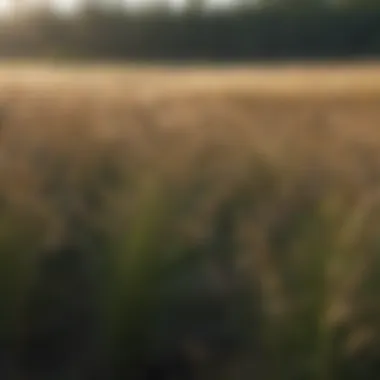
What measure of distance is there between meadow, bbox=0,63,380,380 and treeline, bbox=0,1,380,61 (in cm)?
700

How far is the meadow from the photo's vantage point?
3.13 m

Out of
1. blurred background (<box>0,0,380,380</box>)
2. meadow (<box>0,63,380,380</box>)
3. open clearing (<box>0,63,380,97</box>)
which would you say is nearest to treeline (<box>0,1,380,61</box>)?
open clearing (<box>0,63,380,97</box>)

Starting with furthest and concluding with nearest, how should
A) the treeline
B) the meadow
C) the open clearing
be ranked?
the treeline
the open clearing
the meadow

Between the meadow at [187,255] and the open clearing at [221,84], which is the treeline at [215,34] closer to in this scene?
the open clearing at [221,84]

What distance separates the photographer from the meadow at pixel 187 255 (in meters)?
3.13

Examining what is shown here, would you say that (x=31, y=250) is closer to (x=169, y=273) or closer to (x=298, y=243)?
(x=169, y=273)

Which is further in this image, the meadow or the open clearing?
the open clearing

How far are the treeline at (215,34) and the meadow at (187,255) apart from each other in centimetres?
700

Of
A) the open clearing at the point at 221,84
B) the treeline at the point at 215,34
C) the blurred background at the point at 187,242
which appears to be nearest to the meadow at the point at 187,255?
the blurred background at the point at 187,242

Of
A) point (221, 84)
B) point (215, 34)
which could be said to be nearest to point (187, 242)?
point (221, 84)

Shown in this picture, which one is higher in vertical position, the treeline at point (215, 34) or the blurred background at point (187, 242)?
the blurred background at point (187, 242)

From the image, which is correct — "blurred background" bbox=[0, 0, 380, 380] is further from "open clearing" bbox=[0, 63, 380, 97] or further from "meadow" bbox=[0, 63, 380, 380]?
"open clearing" bbox=[0, 63, 380, 97]

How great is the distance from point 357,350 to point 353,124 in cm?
179

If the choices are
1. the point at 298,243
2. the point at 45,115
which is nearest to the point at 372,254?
the point at 298,243
